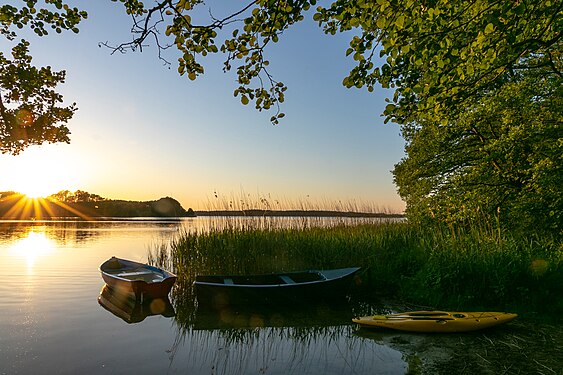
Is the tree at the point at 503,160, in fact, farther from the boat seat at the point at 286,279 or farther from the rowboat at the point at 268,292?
the boat seat at the point at 286,279

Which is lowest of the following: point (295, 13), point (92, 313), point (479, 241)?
point (92, 313)

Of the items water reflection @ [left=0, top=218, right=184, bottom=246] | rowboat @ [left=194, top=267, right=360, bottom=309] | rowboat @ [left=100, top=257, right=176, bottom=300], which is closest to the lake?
rowboat @ [left=194, top=267, right=360, bottom=309]

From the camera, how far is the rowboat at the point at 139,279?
1109 cm

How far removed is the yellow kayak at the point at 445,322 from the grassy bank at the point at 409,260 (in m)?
1.57

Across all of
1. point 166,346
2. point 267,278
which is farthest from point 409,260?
point 166,346

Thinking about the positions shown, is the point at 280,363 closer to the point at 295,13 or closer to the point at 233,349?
the point at 233,349

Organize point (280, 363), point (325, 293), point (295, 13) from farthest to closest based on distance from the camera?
1. point (325, 293)
2. point (280, 363)
3. point (295, 13)

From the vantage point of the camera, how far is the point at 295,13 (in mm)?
4625

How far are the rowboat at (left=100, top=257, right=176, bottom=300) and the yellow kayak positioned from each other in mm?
5967

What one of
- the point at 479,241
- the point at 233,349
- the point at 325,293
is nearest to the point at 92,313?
the point at 233,349

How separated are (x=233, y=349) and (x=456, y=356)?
3.98 metres

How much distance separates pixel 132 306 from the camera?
11.4m

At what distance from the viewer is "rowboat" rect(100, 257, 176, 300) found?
11086 millimetres

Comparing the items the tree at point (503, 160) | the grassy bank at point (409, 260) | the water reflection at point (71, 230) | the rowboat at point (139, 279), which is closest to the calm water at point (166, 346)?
the rowboat at point (139, 279)
